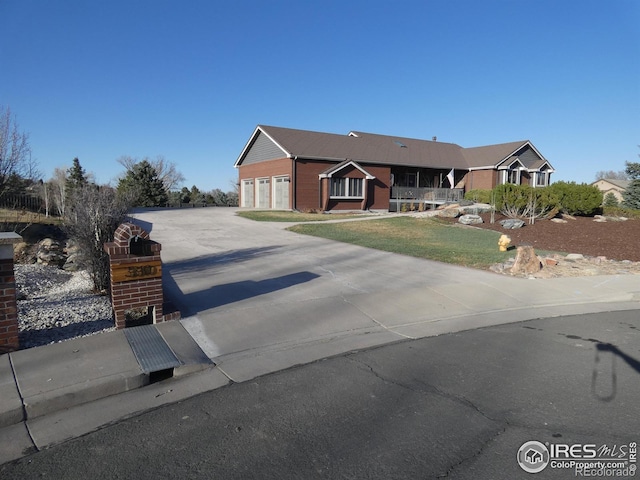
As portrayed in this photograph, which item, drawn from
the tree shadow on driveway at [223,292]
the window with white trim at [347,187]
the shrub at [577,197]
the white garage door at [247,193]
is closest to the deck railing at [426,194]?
the window with white trim at [347,187]

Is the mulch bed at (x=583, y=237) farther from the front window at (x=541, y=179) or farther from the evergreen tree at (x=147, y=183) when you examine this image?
the evergreen tree at (x=147, y=183)

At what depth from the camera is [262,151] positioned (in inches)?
1281

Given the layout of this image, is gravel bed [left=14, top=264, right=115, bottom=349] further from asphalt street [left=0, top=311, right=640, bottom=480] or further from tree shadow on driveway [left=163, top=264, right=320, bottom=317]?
asphalt street [left=0, top=311, right=640, bottom=480]

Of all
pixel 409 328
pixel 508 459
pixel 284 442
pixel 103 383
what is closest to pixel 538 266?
pixel 409 328

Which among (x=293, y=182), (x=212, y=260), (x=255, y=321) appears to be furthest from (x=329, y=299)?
(x=293, y=182)

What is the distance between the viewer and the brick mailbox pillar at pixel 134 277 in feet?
18.2

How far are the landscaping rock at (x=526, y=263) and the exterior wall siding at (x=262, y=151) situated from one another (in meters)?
21.4

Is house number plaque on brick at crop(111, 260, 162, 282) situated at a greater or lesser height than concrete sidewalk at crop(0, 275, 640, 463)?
greater

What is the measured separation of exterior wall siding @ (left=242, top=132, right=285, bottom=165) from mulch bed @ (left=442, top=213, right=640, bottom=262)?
14151mm

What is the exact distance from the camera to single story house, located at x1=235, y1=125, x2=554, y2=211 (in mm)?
29406

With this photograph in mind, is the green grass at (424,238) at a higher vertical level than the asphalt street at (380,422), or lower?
higher

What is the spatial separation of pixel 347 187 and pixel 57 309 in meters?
25.2

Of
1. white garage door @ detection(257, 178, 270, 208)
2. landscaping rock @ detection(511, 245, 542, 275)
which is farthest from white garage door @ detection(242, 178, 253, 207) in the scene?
landscaping rock @ detection(511, 245, 542, 275)
